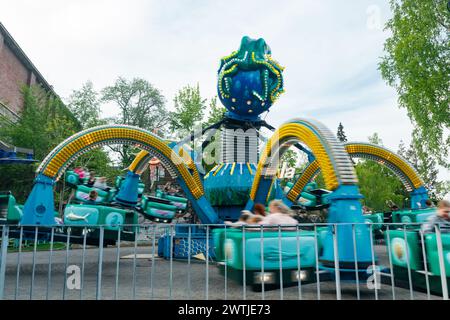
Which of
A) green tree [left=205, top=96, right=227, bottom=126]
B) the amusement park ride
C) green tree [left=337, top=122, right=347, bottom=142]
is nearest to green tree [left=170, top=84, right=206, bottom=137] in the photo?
green tree [left=205, top=96, right=227, bottom=126]

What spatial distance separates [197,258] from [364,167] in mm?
32545

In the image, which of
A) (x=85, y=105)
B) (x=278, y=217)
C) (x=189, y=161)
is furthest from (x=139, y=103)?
(x=278, y=217)

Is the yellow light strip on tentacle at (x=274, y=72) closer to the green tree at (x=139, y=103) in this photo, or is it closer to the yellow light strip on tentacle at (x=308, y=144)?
the yellow light strip on tentacle at (x=308, y=144)

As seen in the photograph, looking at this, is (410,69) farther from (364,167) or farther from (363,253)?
(364,167)

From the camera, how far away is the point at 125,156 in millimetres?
33031

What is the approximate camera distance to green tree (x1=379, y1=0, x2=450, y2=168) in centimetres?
1480

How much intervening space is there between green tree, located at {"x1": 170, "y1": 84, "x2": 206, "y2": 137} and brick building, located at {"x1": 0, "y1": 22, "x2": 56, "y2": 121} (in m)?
12.8

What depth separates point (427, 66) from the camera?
15086 millimetres

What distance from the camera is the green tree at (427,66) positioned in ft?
48.6

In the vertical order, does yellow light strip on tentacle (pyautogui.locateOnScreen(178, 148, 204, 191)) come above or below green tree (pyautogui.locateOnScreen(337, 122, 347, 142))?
below

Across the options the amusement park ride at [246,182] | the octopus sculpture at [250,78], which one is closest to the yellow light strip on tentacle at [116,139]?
the amusement park ride at [246,182]

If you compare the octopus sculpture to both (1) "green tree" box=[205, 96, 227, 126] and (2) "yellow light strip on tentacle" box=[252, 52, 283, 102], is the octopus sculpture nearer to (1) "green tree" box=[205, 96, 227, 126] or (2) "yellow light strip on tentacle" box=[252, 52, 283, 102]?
(2) "yellow light strip on tentacle" box=[252, 52, 283, 102]

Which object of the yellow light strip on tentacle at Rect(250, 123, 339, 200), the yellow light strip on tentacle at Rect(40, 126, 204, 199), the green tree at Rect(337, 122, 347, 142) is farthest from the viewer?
the green tree at Rect(337, 122, 347, 142)
